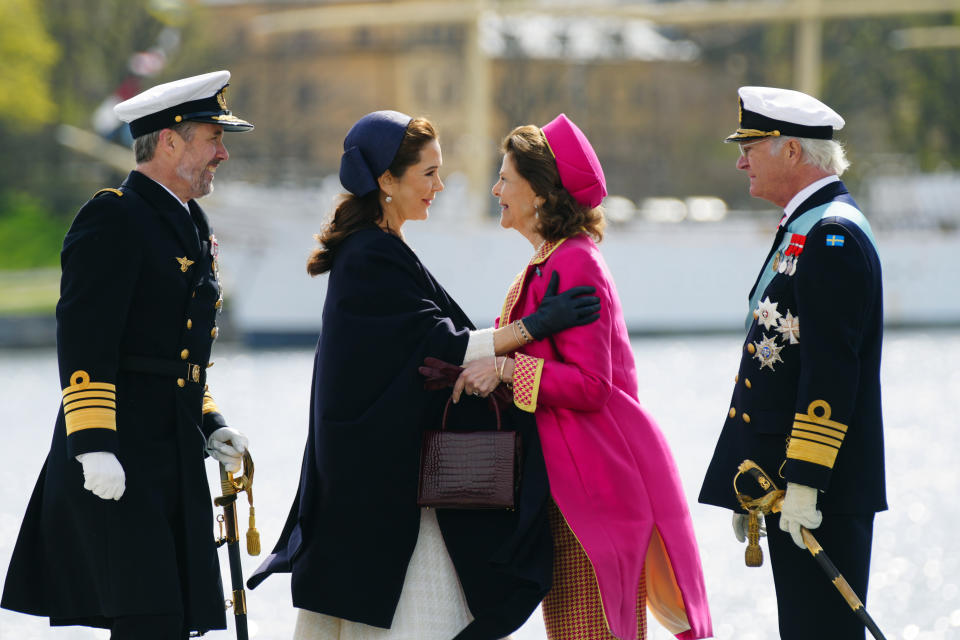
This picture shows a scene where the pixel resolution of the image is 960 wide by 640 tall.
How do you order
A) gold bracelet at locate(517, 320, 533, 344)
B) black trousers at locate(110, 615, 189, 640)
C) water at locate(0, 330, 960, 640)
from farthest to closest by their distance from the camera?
water at locate(0, 330, 960, 640), gold bracelet at locate(517, 320, 533, 344), black trousers at locate(110, 615, 189, 640)

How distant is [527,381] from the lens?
4.02 m

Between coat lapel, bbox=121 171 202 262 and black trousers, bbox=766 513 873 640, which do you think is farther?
coat lapel, bbox=121 171 202 262

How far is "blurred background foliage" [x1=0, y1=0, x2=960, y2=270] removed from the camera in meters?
38.9

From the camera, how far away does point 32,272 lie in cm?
3609

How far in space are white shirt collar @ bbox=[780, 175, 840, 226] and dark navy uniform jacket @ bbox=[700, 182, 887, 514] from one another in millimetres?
20

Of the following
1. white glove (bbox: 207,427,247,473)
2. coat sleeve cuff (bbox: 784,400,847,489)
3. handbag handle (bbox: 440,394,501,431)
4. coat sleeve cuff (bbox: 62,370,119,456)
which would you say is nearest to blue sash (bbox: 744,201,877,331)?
coat sleeve cuff (bbox: 784,400,847,489)

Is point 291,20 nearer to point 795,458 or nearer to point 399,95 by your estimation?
point 399,95

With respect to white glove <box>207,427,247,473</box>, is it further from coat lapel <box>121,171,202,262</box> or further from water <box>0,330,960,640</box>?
water <box>0,330,960,640</box>

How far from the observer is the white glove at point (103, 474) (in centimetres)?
369

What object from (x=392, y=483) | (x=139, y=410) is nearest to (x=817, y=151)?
(x=392, y=483)

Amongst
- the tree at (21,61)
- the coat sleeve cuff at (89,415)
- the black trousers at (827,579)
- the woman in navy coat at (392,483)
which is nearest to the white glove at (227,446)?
the woman in navy coat at (392,483)

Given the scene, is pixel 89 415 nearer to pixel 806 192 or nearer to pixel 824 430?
pixel 824 430

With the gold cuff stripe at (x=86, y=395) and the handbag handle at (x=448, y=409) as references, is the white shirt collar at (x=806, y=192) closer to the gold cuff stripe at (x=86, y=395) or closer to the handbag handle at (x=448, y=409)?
the handbag handle at (x=448, y=409)

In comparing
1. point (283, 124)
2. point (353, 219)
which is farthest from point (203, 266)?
point (283, 124)
